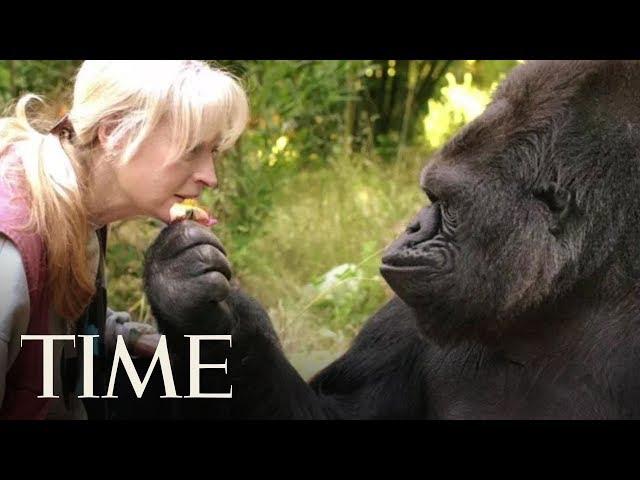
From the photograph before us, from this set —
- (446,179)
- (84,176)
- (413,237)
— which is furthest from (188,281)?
(446,179)

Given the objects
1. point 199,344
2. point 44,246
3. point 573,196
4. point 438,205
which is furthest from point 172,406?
point 573,196

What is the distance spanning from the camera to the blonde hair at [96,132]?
2.64 meters

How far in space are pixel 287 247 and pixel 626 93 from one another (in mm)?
2130

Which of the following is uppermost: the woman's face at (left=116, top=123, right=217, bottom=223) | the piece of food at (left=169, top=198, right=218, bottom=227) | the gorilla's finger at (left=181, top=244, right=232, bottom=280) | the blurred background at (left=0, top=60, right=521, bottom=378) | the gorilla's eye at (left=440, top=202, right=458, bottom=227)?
the woman's face at (left=116, top=123, right=217, bottom=223)

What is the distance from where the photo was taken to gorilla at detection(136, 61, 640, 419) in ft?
8.86

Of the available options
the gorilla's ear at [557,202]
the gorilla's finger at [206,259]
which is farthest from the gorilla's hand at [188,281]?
the gorilla's ear at [557,202]

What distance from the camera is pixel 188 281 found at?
278 centimetres

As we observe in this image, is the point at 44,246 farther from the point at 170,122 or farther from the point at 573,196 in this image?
the point at 573,196

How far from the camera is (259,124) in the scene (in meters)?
4.67

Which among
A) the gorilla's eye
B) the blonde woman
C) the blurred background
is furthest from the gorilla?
the blurred background

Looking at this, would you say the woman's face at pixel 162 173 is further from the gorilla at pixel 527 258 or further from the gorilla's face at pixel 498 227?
the gorilla's face at pixel 498 227

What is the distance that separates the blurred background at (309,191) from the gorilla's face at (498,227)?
1258 mm

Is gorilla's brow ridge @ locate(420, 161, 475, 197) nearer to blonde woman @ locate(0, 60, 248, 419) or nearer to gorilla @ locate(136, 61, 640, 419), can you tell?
gorilla @ locate(136, 61, 640, 419)

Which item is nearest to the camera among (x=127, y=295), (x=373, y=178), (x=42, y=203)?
(x=42, y=203)
